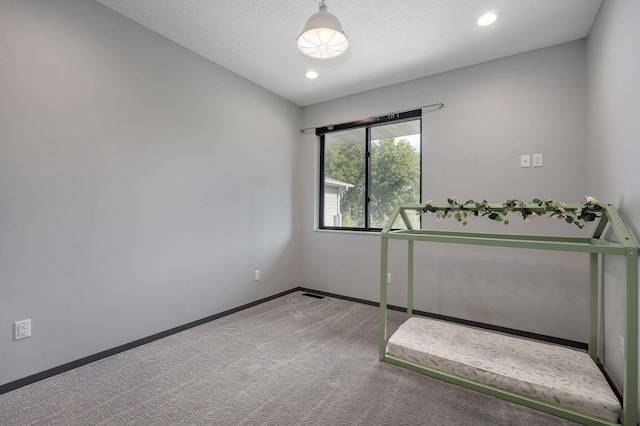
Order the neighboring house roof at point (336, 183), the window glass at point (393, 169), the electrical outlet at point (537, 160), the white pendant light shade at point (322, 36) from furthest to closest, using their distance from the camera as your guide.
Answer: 1. the neighboring house roof at point (336, 183)
2. the window glass at point (393, 169)
3. the electrical outlet at point (537, 160)
4. the white pendant light shade at point (322, 36)

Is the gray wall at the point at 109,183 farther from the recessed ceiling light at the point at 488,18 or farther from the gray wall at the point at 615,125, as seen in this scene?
the gray wall at the point at 615,125

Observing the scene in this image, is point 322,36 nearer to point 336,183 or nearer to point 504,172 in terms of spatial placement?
point 504,172

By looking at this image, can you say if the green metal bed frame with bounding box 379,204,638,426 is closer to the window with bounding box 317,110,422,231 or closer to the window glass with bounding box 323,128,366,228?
the window with bounding box 317,110,422,231

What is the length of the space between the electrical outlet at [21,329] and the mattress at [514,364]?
2.32 meters

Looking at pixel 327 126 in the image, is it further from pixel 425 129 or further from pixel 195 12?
pixel 195 12

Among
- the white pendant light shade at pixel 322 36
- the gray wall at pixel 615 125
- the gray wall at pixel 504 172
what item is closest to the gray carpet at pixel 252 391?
the gray wall at pixel 615 125

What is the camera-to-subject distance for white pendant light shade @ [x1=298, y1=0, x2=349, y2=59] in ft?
5.46

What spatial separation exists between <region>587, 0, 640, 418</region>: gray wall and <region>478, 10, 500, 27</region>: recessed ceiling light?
0.63 m

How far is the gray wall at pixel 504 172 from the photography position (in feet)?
7.81

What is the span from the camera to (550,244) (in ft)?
5.33

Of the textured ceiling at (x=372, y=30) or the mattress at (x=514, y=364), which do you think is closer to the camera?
the mattress at (x=514, y=364)

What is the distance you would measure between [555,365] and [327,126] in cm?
317

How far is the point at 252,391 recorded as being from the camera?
5.65 ft

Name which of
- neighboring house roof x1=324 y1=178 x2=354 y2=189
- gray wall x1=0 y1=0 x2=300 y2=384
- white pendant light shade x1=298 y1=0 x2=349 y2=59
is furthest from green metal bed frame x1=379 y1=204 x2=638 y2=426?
gray wall x1=0 y1=0 x2=300 y2=384
